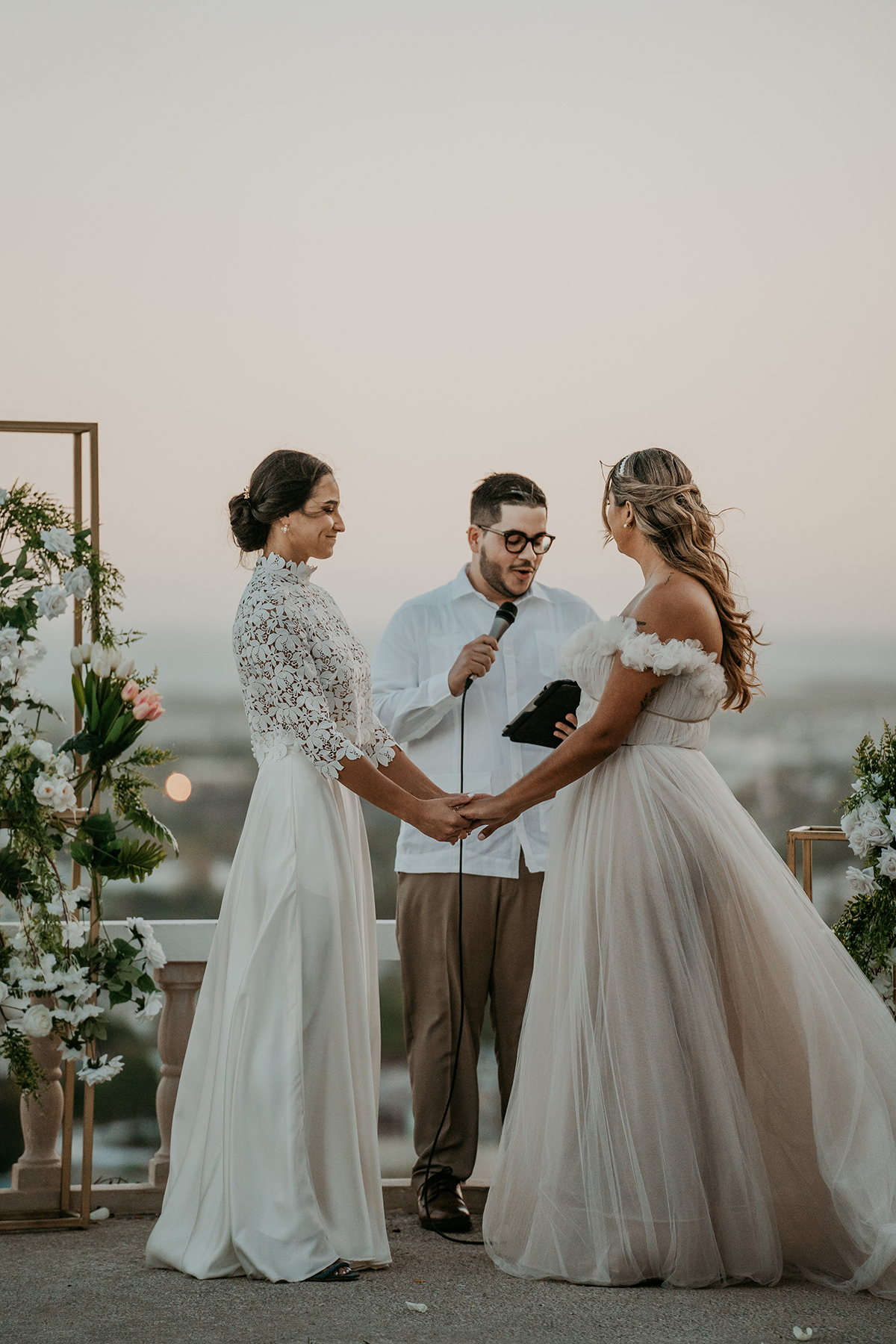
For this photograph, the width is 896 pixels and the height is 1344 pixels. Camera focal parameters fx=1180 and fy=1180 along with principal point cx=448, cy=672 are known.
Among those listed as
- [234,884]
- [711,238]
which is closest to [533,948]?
[234,884]

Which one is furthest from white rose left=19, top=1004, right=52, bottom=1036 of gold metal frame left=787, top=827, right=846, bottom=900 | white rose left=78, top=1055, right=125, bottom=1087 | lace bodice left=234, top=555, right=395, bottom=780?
gold metal frame left=787, top=827, right=846, bottom=900

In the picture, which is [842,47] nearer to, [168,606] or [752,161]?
[752,161]

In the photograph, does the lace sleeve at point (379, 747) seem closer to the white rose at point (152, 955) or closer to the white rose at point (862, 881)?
the white rose at point (152, 955)

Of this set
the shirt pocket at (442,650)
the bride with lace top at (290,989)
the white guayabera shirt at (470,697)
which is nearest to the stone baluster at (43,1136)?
the bride with lace top at (290,989)

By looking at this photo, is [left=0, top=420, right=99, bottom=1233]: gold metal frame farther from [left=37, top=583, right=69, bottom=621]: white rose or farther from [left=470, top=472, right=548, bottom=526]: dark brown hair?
[left=470, top=472, right=548, bottom=526]: dark brown hair

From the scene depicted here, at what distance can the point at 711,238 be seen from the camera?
15.7 ft

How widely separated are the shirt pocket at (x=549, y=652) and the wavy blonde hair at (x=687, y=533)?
63cm

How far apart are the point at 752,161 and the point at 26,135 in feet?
9.17

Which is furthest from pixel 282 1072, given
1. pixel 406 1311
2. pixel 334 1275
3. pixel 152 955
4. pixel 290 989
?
pixel 152 955

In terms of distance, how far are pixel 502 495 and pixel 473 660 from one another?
19.8 inches

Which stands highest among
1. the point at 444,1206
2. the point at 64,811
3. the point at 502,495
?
the point at 502,495

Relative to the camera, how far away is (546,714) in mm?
2951

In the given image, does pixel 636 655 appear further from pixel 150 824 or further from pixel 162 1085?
pixel 162 1085

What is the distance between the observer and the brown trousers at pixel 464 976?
10.3 feet
